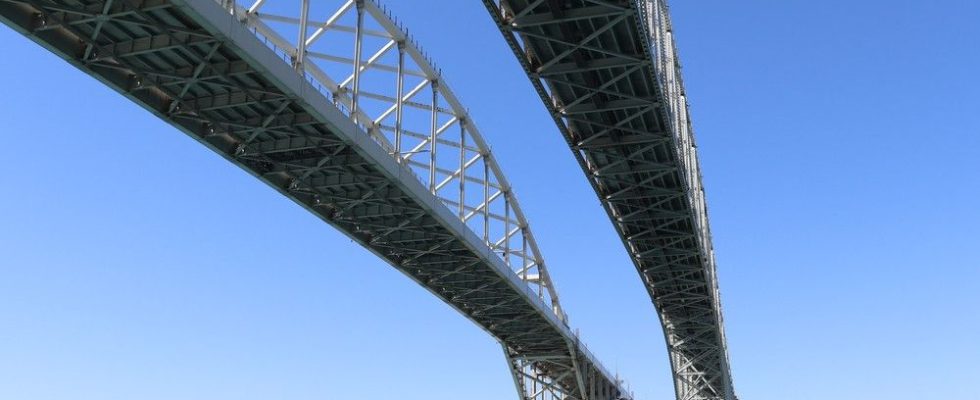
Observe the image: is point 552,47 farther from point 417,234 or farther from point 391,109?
point 417,234

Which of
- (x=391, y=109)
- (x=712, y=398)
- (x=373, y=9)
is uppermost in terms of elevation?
(x=373, y=9)

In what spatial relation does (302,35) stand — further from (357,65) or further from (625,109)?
(625,109)

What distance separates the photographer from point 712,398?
81.4 m

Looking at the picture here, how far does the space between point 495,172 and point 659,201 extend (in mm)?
10524

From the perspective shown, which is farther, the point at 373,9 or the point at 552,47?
the point at 373,9

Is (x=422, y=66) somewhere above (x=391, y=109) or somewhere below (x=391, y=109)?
above

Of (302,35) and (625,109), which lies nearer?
(302,35)

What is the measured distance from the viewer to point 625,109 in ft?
101

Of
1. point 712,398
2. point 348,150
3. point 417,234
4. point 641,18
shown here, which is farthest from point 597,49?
point 712,398

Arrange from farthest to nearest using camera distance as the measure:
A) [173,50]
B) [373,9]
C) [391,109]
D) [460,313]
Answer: [460,313], [391,109], [373,9], [173,50]

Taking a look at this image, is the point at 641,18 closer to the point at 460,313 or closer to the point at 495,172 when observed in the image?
the point at 495,172

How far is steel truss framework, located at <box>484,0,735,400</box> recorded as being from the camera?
25375 mm

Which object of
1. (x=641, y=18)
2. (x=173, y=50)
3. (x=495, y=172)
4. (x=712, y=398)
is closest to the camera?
(x=173, y=50)

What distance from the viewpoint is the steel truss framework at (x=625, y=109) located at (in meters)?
25.4
